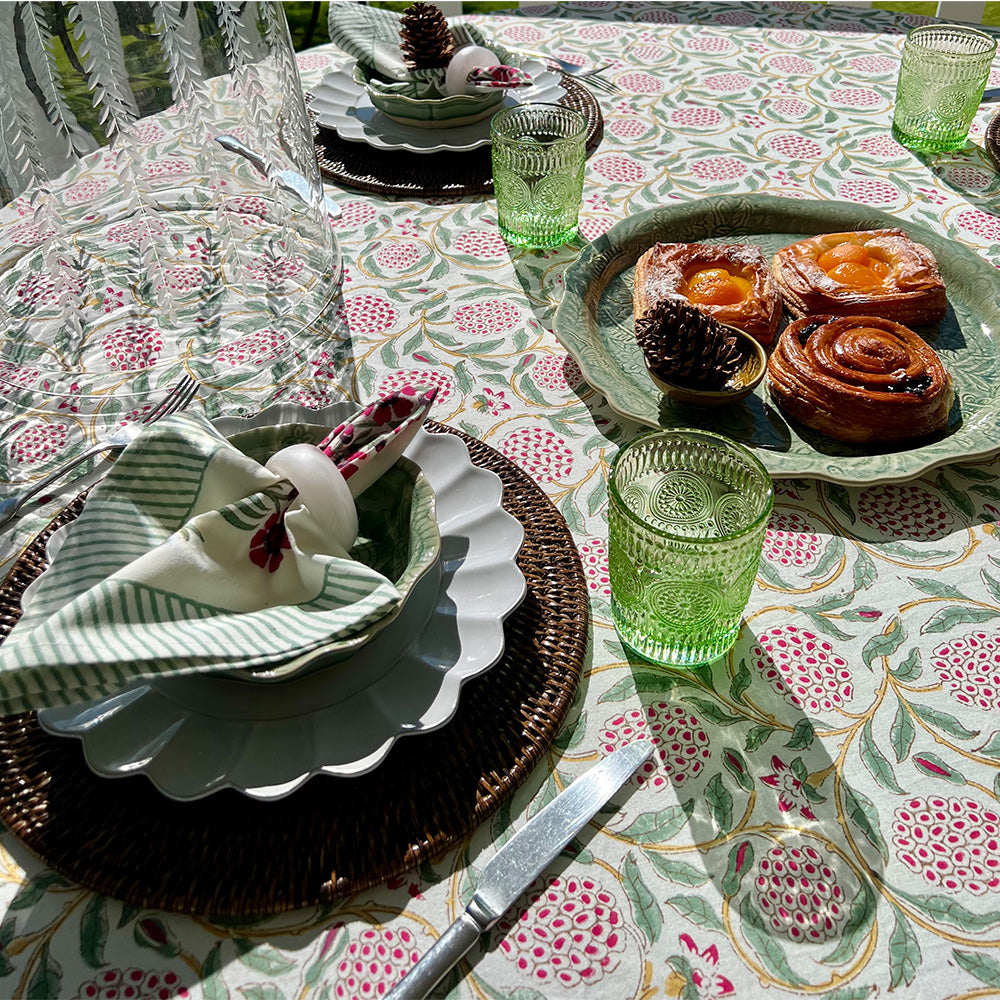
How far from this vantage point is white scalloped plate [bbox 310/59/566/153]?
1.21 metres

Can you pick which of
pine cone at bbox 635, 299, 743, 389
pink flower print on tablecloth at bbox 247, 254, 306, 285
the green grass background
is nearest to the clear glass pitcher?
pink flower print on tablecloth at bbox 247, 254, 306, 285

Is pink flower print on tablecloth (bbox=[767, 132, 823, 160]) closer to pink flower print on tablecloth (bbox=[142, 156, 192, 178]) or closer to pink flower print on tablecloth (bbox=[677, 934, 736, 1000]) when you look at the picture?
pink flower print on tablecloth (bbox=[142, 156, 192, 178])

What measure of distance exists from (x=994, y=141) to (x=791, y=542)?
81cm

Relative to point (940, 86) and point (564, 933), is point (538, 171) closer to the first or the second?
point (940, 86)

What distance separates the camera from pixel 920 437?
81cm

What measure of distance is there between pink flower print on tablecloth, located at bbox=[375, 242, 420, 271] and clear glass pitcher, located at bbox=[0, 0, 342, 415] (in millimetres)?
55

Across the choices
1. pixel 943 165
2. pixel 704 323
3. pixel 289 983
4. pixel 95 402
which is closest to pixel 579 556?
pixel 704 323

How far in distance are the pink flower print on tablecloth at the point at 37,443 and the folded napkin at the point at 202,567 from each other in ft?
1.04

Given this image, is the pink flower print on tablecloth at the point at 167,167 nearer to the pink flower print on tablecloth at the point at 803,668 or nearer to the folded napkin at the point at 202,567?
the folded napkin at the point at 202,567

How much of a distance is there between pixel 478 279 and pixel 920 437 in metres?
0.51

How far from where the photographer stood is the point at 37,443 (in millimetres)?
845

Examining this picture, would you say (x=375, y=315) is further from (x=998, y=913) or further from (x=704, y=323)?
(x=998, y=913)

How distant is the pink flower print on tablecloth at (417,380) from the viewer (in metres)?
0.89

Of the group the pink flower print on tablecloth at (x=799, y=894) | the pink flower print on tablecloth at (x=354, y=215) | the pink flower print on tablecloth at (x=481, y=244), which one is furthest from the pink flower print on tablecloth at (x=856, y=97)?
the pink flower print on tablecloth at (x=799, y=894)
